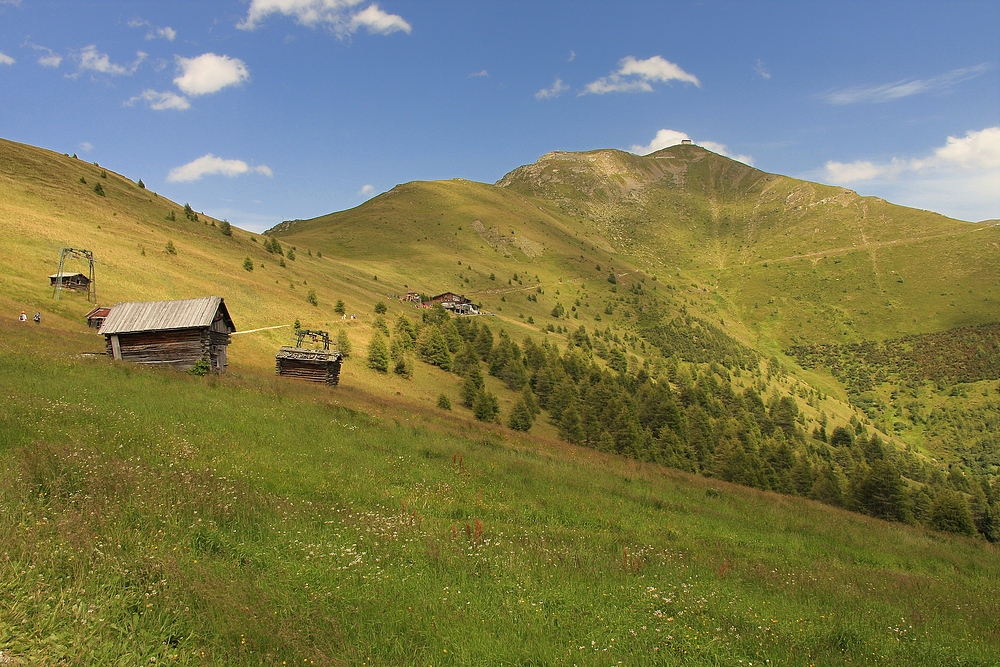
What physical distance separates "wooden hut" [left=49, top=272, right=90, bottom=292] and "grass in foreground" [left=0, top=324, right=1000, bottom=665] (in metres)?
39.9

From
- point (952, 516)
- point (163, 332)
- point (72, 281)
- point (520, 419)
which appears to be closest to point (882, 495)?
point (952, 516)

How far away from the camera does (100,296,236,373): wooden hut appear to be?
104 feet

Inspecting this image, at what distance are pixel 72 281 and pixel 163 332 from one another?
24.2 meters

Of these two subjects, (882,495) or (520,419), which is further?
(520,419)

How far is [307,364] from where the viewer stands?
43.1 m

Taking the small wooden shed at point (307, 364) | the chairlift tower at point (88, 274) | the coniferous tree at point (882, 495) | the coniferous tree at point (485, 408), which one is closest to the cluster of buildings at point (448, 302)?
the coniferous tree at point (485, 408)

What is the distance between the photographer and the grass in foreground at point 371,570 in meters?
5.95

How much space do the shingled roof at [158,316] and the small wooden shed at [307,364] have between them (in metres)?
10.5

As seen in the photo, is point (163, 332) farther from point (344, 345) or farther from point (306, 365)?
point (344, 345)

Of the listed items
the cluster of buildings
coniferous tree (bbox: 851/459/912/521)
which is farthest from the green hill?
the cluster of buildings

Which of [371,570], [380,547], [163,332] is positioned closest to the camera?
[371,570]

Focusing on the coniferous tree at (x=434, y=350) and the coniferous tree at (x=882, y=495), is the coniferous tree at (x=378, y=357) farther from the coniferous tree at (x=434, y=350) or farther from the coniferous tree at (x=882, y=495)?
the coniferous tree at (x=882, y=495)

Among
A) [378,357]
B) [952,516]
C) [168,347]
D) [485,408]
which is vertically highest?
[168,347]

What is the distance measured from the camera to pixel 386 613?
22.1 ft
